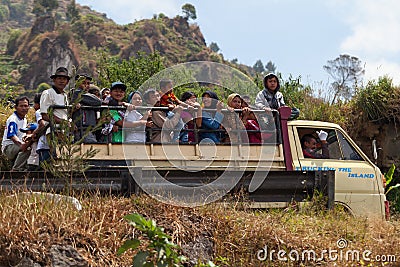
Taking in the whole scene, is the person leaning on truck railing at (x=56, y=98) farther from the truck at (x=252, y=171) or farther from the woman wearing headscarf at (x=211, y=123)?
the woman wearing headscarf at (x=211, y=123)

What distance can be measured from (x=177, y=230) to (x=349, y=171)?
11.3ft

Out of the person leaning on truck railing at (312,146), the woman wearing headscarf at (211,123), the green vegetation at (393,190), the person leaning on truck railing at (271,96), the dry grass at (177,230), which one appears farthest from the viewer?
the green vegetation at (393,190)

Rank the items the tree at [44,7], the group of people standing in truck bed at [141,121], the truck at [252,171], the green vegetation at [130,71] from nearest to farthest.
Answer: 1. the truck at [252,171]
2. the group of people standing in truck bed at [141,121]
3. the green vegetation at [130,71]
4. the tree at [44,7]

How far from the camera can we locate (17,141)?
8.14 meters

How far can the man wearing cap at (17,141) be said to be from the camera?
803 cm

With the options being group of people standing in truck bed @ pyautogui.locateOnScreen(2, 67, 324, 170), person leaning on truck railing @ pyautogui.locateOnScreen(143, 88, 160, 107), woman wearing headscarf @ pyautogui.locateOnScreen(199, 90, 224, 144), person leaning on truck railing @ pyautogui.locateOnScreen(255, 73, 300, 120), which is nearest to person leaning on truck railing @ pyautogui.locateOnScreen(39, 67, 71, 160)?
group of people standing in truck bed @ pyautogui.locateOnScreen(2, 67, 324, 170)

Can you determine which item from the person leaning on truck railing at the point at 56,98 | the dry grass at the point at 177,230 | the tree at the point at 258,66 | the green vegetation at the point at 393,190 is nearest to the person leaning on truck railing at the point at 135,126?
the person leaning on truck railing at the point at 56,98

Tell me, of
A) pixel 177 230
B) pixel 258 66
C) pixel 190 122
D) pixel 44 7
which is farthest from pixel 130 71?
pixel 258 66

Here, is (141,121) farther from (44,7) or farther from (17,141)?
(44,7)

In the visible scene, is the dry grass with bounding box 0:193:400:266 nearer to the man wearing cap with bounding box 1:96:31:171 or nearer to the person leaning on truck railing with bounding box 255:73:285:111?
the man wearing cap with bounding box 1:96:31:171

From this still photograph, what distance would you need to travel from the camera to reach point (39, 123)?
781 centimetres

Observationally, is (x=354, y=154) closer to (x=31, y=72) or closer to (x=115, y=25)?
(x=31, y=72)

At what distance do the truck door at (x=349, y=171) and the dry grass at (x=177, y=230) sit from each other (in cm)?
119

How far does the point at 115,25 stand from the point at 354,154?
91.3 metres
